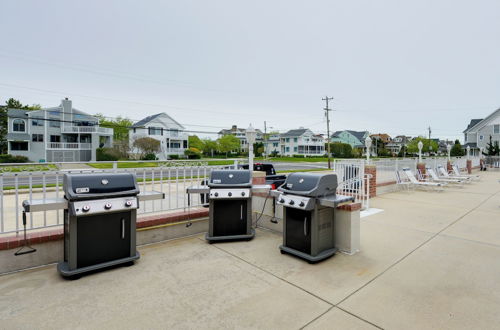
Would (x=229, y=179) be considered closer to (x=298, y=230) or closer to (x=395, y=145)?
(x=298, y=230)

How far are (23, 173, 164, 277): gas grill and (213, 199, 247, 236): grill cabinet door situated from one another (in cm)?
131

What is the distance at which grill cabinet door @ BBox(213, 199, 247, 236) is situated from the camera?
14.1 feet

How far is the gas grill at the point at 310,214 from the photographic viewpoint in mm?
3457

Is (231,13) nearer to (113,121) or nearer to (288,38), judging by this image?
(288,38)

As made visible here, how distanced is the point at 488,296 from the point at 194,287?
2.99m

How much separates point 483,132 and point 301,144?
99.0ft

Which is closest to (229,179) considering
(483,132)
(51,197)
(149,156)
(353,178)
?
(353,178)

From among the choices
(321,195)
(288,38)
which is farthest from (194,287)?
(288,38)

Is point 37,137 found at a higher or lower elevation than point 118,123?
lower

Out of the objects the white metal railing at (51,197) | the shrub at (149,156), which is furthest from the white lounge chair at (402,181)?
Answer: the shrub at (149,156)

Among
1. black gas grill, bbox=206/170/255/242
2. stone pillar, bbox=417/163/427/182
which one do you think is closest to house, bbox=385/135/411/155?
stone pillar, bbox=417/163/427/182

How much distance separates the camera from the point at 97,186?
309 cm

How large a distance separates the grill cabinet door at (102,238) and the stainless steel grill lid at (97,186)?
0.26m

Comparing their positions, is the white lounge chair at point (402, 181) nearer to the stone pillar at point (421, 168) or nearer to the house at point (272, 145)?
the stone pillar at point (421, 168)
